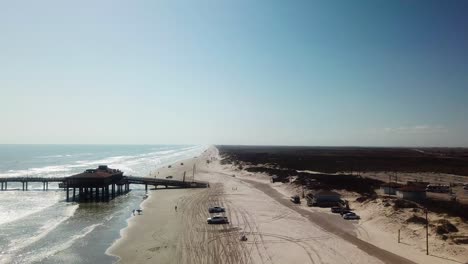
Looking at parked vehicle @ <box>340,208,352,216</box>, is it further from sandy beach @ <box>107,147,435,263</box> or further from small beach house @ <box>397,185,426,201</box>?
small beach house @ <box>397,185,426,201</box>

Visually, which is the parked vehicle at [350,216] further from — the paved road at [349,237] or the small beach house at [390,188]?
the small beach house at [390,188]

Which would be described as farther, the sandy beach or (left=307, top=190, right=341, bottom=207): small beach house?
(left=307, top=190, right=341, bottom=207): small beach house

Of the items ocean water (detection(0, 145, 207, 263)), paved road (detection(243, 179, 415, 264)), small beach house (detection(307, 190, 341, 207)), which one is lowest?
ocean water (detection(0, 145, 207, 263))

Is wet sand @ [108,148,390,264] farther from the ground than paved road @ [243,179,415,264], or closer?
closer

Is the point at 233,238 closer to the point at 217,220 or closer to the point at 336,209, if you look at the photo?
the point at 217,220

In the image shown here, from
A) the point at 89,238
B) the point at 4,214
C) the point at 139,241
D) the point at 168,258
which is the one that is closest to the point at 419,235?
the point at 168,258

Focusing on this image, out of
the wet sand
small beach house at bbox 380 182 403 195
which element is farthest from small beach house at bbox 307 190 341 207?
small beach house at bbox 380 182 403 195

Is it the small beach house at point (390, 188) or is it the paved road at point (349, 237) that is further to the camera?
the small beach house at point (390, 188)

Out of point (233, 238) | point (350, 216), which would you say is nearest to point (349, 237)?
point (350, 216)

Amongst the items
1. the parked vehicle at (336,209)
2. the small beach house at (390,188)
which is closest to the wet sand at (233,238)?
the parked vehicle at (336,209)
